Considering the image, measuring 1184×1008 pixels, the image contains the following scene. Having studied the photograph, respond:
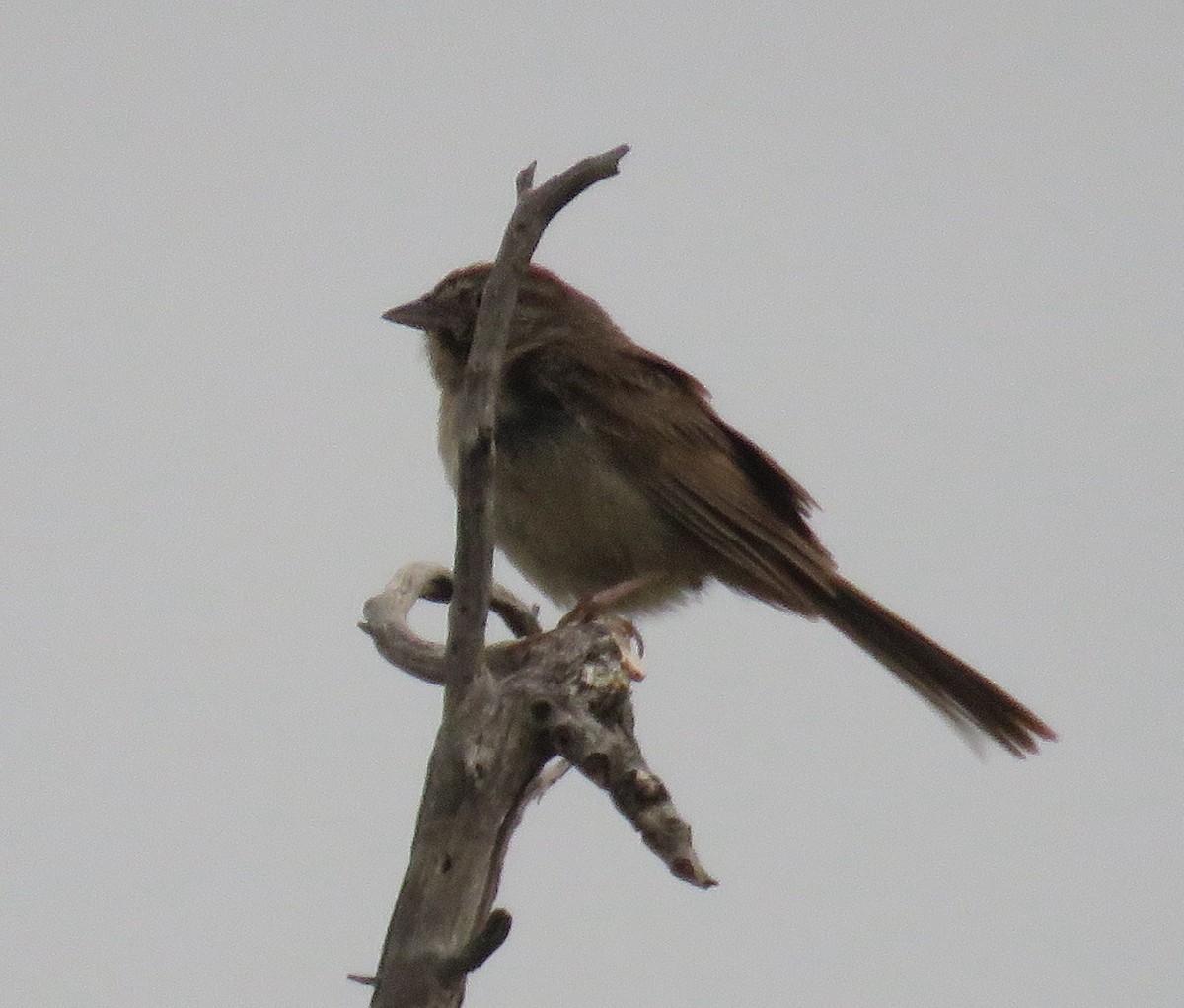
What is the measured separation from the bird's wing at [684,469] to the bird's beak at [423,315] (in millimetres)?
473

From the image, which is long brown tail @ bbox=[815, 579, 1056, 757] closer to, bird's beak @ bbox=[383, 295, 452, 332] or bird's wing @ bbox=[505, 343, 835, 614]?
bird's wing @ bbox=[505, 343, 835, 614]

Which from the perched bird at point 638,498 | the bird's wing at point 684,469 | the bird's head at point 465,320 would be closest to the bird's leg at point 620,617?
the perched bird at point 638,498

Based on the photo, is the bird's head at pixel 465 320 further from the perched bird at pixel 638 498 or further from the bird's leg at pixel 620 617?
the bird's leg at pixel 620 617

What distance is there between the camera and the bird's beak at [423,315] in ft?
23.1

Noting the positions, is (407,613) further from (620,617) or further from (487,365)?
(487,365)

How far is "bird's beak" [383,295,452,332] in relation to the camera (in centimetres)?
704

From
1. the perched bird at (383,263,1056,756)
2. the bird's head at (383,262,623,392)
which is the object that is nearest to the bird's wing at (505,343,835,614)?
the perched bird at (383,263,1056,756)

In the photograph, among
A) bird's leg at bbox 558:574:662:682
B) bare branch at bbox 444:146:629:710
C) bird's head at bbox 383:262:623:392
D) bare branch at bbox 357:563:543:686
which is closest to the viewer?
bare branch at bbox 444:146:629:710

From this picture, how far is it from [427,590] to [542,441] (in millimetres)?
1029

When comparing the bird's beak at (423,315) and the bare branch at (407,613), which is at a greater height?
the bird's beak at (423,315)

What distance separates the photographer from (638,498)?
661 cm

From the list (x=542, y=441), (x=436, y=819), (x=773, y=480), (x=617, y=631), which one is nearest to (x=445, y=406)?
(x=542, y=441)

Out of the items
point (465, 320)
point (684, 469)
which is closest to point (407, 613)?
point (684, 469)

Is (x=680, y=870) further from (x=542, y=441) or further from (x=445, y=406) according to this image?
(x=445, y=406)
